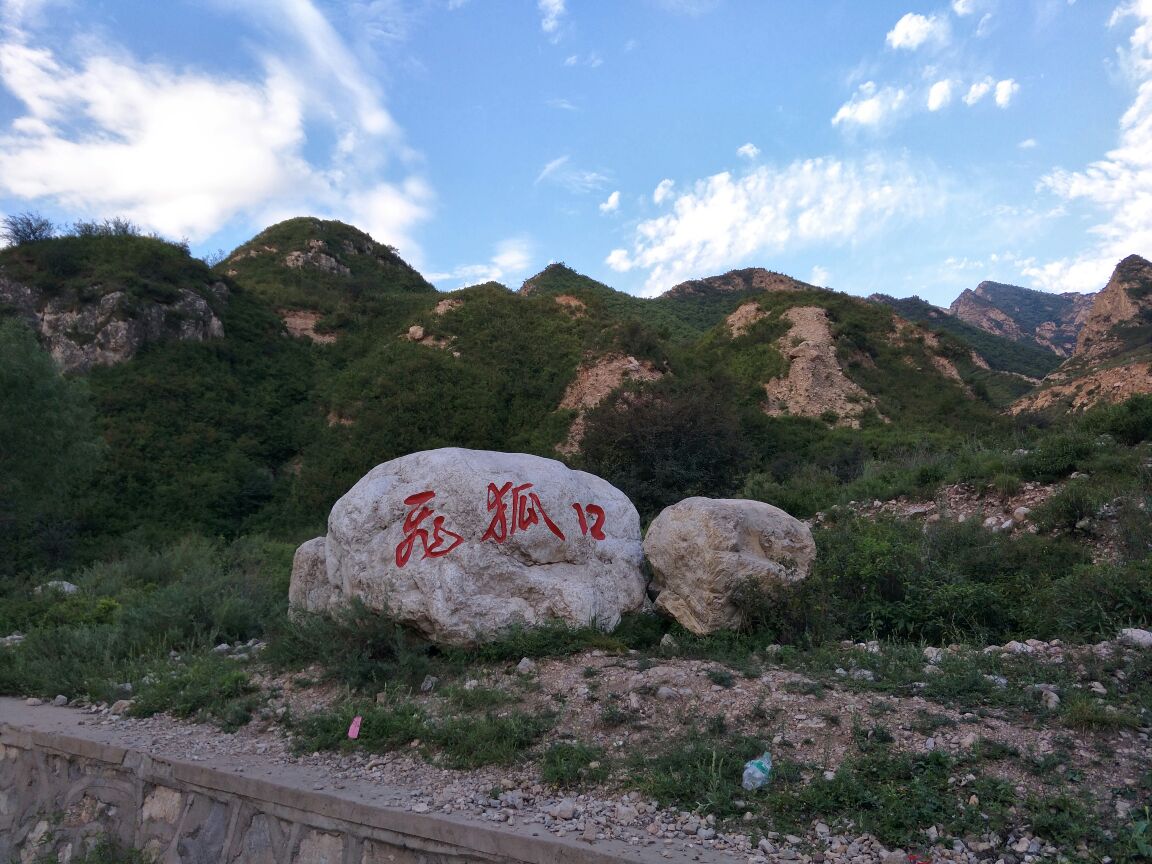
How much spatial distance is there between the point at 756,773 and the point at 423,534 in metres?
3.25

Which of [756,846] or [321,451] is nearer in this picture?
[756,846]

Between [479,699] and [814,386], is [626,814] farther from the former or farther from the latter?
[814,386]

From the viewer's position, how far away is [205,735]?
5074 mm

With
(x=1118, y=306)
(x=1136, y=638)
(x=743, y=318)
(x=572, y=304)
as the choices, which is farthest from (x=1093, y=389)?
(x=1136, y=638)

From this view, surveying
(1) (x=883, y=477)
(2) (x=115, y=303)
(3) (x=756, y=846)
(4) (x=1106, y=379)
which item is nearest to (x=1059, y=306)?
(4) (x=1106, y=379)

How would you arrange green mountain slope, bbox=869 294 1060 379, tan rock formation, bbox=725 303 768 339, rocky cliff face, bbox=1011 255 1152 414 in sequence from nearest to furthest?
rocky cliff face, bbox=1011 255 1152 414 < tan rock formation, bbox=725 303 768 339 < green mountain slope, bbox=869 294 1060 379

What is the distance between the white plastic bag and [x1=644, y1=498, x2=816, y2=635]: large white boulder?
2.32m

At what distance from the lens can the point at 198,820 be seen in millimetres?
4391

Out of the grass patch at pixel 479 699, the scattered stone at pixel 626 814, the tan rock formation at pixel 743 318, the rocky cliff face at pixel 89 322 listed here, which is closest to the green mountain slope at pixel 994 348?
the tan rock formation at pixel 743 318

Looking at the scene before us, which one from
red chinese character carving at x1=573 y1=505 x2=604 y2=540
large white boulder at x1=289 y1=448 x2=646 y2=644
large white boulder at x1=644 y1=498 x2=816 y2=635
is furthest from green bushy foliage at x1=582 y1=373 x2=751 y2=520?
large white boulder at x1=289 y1=448 x2=646 y2=644

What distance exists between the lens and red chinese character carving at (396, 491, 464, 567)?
5.85m

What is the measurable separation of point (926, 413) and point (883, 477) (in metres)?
13.9

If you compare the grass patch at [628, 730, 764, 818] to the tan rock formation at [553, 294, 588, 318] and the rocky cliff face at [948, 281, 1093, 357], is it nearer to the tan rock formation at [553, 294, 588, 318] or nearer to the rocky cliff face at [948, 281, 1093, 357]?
the tan rock formation at [553, 294, 588, 318]

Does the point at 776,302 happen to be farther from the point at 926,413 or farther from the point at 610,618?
the point at 610,618
